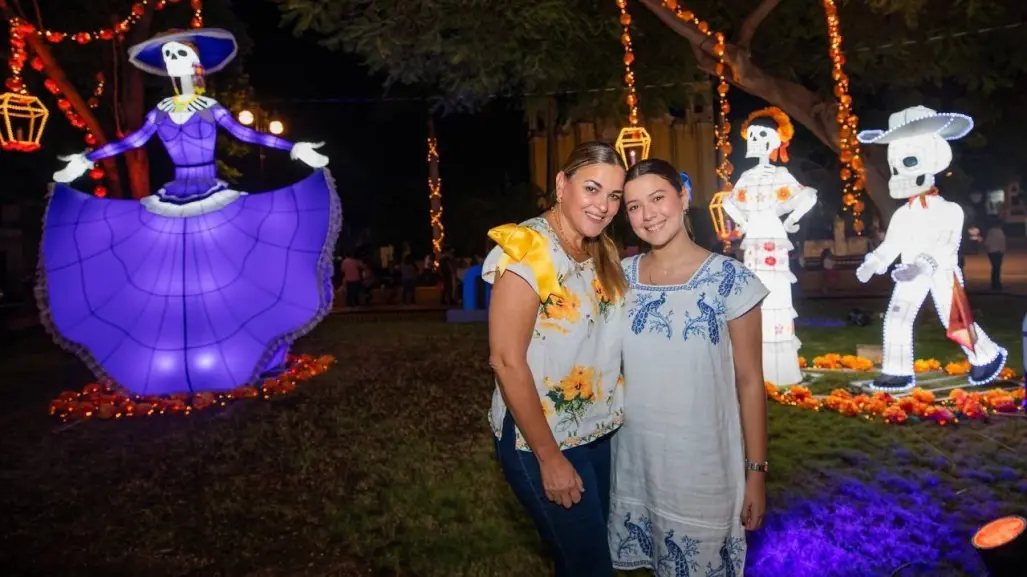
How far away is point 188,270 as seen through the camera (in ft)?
24.0

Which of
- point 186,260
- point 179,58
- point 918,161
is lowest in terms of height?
point 186,260

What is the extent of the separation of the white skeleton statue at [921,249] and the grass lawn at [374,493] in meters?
1.03

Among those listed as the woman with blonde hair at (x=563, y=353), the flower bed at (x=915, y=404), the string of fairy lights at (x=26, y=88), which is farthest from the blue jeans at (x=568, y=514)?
the string of fairy lights at (x=26, y=88)

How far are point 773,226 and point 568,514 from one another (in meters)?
5.40

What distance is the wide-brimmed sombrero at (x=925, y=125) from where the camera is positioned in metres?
6.07

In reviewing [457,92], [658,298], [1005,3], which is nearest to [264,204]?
[457,92]

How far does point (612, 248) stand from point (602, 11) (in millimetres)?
8696

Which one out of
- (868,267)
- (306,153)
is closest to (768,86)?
(868,267)

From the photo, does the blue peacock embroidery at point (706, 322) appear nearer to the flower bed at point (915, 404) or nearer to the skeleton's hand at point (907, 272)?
the flower bed at point (915, 404)

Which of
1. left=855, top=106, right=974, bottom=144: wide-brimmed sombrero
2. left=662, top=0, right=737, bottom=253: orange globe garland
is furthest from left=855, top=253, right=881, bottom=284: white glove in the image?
left=662, top=0, right=737, bottom=253: orange globe garland

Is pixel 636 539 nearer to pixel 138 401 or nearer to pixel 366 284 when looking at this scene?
pixel 138 401

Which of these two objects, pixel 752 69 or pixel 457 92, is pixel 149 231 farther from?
pixel 752 69

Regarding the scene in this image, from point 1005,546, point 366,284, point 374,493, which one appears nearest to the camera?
point 1005,546

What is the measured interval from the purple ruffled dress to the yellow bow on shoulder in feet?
18.2
